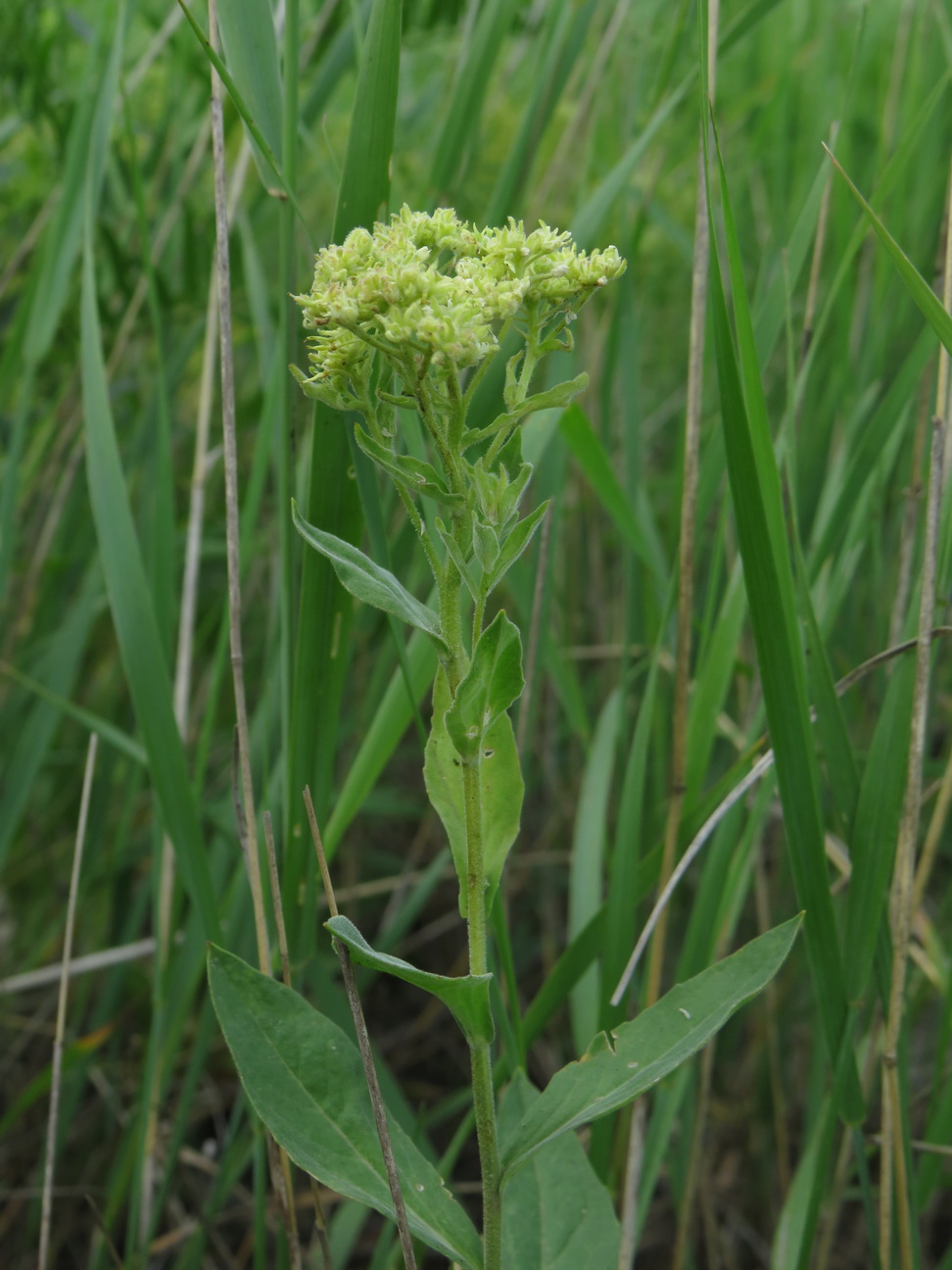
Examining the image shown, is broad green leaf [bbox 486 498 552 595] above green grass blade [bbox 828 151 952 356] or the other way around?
the other way around

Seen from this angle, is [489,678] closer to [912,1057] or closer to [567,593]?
[567,593]

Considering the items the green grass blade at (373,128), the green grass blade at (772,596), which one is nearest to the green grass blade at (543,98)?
the green grass blade at (373,128)

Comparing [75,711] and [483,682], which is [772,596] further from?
[75,711]

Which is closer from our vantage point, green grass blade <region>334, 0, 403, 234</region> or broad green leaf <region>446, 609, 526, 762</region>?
broad green leaf <region>446, 609, 526, 762</region>

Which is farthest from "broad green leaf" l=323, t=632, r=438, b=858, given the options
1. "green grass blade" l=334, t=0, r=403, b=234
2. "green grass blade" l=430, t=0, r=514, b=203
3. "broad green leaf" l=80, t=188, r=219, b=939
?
"green grass blade" l=430, t=0, r=514, b=203

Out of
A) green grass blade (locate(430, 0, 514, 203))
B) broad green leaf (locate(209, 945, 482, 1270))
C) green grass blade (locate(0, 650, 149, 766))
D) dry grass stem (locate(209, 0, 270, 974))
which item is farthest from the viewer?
green grass blade (locate(0, 650, 149, 766))

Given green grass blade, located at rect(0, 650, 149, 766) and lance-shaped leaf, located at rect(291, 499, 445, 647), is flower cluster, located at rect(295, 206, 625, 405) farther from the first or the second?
green grass blade, located at rect(0, 650, 149, 766)

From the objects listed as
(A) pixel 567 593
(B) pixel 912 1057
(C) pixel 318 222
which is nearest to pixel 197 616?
(A) pixel 567 593

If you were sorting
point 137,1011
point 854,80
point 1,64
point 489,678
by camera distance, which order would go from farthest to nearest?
point 137,1011 → point 1,64 → point 854,80 → point 489,678
